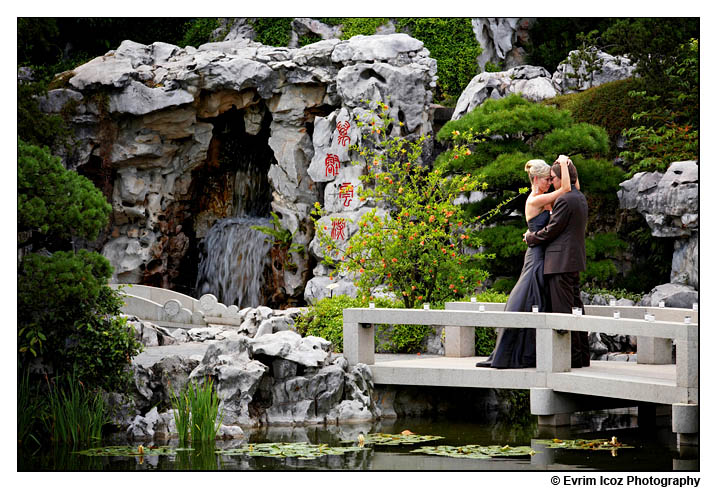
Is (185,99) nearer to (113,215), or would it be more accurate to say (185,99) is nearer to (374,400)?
(113,215)

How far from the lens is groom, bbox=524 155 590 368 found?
952cm

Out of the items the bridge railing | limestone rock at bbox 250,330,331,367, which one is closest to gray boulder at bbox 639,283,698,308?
the bridge railing

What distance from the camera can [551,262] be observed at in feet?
31.5

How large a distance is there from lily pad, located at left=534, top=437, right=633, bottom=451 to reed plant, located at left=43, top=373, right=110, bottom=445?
3894 millimetres

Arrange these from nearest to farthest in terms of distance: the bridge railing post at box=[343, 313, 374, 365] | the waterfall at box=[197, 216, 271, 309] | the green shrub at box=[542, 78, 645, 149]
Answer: the bridge railing post at box=[343, 313, 374, 365], the green shrub at box=[542, 78, 645, 149], the waterfall at box=[197, 216, 271, 309]

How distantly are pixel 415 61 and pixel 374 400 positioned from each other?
946cm

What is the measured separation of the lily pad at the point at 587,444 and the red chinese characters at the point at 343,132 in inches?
392

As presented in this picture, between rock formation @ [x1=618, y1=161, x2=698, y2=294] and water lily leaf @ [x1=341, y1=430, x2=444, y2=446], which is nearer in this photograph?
water lily leaf @ [x1=341, y1=430, x2=444, y2=446]

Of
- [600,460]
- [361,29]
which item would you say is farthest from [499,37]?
[600,460]

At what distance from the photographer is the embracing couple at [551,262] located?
9.53 metres

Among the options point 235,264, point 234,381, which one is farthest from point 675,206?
point 235,264

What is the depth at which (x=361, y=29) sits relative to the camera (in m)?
20.8

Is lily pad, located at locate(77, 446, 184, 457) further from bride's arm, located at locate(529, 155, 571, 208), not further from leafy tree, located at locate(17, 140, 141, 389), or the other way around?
bride's arm, located at locate(529, 155, 571, 208)

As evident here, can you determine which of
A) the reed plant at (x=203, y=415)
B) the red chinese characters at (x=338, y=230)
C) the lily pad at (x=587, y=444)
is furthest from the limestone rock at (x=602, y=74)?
the reed plant at (x=203, y=415)
